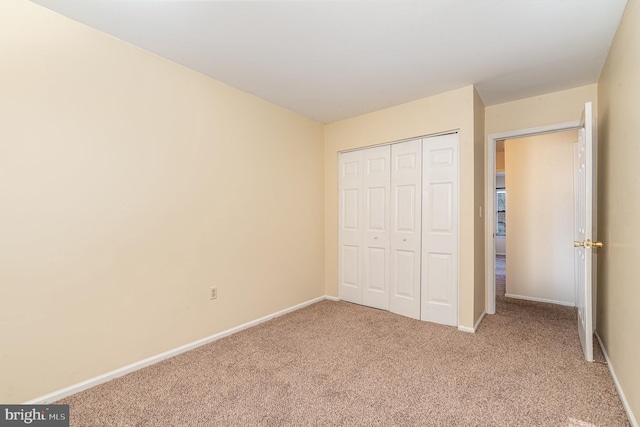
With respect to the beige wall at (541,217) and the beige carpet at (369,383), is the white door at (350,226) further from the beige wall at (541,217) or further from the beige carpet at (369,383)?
the beige wall at (541,217)

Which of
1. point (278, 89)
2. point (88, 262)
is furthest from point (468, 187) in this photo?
point (88, 262)

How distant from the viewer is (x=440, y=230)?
310 cm

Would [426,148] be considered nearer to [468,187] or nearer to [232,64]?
[468,187]

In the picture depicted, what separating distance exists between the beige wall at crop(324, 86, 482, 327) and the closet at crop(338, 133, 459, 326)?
79mm

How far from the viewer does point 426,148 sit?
3186 millimetres

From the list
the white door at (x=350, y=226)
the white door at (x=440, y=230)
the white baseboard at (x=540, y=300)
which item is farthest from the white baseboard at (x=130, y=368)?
the white baseboard at (x=540, y=300)

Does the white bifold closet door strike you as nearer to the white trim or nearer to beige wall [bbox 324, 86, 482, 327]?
beige wall [bbox 324, 86, 482, 327]

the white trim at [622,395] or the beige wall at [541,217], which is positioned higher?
the beige wall at [541,217]

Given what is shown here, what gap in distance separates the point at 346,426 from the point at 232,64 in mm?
2696

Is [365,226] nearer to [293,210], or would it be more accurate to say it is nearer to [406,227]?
[406,227]

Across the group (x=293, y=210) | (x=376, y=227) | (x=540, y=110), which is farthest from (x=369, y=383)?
(x=540, y=110)

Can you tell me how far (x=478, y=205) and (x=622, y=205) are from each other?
1.24 m

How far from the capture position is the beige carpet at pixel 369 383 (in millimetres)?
1669

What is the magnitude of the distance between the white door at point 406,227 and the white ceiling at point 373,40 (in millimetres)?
727
